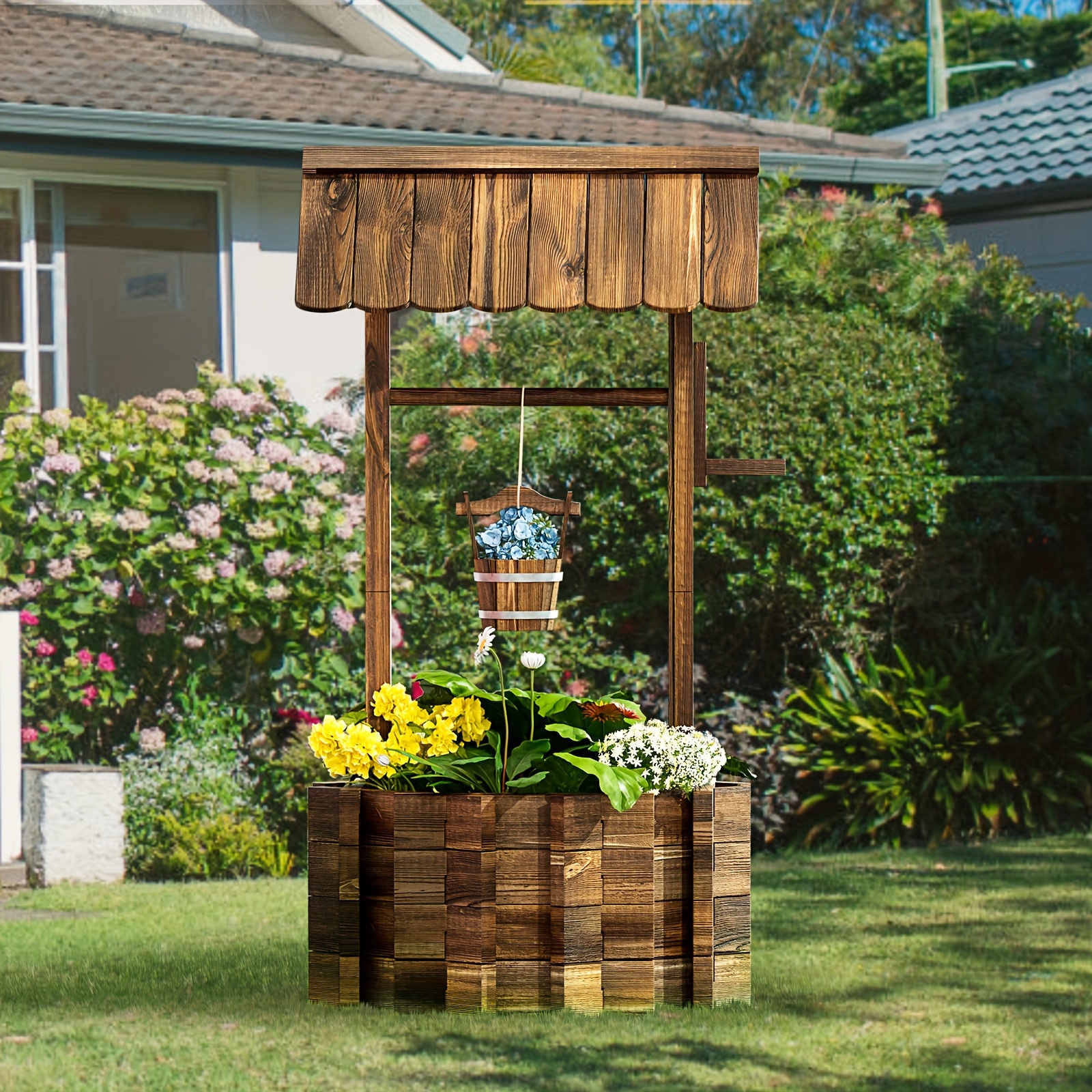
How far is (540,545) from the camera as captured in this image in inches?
216

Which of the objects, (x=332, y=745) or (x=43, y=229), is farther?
(x=43, y=229)

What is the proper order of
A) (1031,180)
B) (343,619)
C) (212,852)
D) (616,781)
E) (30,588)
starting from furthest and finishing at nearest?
1. (1031,180)
2. (343,619)
3. (30,588)
4. (212,852)
5. (616,781)

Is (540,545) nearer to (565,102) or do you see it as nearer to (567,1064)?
(567,1064)

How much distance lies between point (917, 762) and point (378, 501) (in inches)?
171

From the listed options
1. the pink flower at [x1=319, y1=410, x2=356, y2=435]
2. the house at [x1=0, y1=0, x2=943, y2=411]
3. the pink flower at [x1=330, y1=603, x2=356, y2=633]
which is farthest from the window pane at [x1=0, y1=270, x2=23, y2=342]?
the pink flower at [x1=330, y1=603, x2=356, y2=633]

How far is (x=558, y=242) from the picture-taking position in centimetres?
534

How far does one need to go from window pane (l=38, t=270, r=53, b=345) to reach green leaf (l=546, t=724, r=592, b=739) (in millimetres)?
4909

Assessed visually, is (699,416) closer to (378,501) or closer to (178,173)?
(378,501)

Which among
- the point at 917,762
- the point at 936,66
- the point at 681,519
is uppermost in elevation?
the point at 936,66

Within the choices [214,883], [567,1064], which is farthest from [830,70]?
[567,1064]

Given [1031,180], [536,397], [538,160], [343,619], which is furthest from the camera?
[1031,180]

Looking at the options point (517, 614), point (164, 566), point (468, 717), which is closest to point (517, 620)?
point (517, 614)

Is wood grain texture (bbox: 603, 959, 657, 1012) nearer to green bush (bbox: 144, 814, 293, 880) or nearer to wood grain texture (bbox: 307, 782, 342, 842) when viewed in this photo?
wood grain texture (bbox: 307, 782, 342, 842)

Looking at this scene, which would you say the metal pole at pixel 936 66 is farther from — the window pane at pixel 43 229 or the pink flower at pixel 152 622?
the pink flower at pixel 152 622
